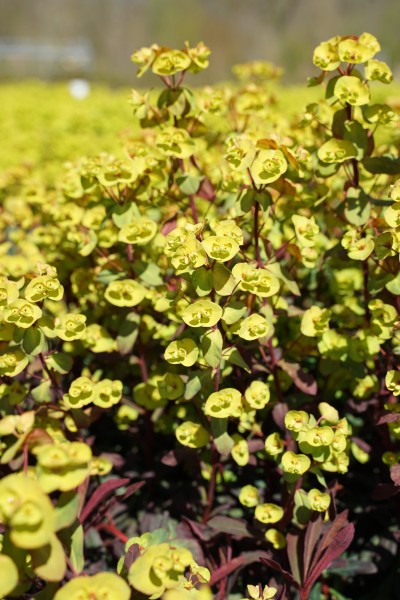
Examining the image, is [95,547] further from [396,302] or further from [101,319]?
[396,302]

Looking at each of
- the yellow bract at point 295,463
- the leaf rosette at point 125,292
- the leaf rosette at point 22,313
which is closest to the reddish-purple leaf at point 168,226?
the leaf rosette at point 125,292

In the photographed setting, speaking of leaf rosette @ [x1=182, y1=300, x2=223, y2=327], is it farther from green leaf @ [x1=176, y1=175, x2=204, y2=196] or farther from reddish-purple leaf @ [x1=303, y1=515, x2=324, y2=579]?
reddish-purple leaf @ [x1=303, y1=515, x2=324, y2=579]

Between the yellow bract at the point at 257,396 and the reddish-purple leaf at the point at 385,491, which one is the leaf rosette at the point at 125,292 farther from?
the reddish-purple leaf at the point at 385,491

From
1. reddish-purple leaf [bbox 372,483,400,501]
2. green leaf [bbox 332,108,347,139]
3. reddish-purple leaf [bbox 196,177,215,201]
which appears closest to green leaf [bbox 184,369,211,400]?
reddish-purple leaf [bbox 372,483,400,501]

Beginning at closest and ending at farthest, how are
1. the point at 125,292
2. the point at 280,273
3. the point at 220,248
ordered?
the point at 220,248 → the point at 280,273 → the point at 125,292

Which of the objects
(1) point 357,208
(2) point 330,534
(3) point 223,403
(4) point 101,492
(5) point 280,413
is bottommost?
(4) point 101,492

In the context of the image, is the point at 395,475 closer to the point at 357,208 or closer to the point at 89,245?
the point at 357,208

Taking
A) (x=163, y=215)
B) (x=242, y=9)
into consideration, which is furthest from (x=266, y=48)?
(x=163, y=215)

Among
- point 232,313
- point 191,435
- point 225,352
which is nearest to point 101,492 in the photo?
point 191,435
